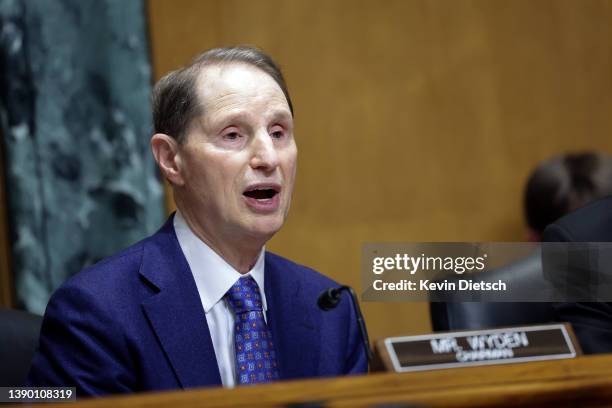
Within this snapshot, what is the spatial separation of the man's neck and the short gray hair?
0.62 feet

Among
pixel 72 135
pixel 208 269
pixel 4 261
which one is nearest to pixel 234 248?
pixel 208 269

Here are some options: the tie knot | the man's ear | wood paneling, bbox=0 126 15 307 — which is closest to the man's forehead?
the man's ear

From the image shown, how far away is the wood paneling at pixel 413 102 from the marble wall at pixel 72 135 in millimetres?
244

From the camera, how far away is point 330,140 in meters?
3.50

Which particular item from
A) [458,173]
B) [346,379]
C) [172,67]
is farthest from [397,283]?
[458,173]

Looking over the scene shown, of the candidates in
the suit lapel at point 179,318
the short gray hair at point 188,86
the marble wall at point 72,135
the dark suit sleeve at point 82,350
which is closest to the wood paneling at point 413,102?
the marble wall at point 72,135

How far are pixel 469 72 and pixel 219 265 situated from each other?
2.13m

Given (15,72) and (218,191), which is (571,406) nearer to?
(218,191)

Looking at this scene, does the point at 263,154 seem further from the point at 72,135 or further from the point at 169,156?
the point at 72,135

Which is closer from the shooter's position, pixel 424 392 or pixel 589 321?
pixel 424 392

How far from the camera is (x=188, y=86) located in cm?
188

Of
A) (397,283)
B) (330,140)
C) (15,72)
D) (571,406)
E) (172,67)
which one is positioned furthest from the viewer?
(330,140)

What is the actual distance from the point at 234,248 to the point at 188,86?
0.34 m

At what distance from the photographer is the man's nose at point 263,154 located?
70.2 inches
